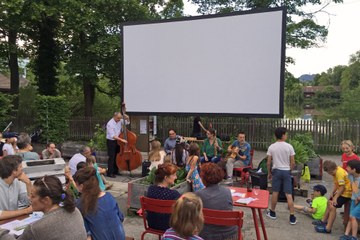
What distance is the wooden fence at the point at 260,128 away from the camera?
1237 centimetres

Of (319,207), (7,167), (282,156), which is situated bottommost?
(319,207)

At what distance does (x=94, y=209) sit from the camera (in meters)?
2.82

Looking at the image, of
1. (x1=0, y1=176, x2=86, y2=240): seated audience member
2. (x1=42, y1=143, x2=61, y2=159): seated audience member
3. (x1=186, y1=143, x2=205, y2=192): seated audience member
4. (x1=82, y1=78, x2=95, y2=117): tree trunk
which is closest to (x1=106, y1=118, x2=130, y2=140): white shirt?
(x1=42, y1=143, x2=61, y2=159): seated audience member

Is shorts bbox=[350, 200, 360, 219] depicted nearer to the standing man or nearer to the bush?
the standing man

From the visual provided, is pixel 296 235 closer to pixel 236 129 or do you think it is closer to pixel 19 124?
pixel 236 129

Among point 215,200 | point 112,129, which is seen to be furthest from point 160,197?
point 112,129

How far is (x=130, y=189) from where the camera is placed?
18.1ft

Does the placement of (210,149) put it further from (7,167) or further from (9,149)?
(7,167)

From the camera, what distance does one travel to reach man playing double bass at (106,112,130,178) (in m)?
8.07

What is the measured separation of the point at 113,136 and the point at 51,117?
5.16 metres

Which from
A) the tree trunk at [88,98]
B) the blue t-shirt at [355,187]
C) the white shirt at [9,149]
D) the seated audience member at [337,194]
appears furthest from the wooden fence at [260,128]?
the blue t-shirt at [355,187]

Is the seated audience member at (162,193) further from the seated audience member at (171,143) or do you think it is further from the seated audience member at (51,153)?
the seated audience member at (171,143)

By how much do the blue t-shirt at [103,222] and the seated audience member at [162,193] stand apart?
780 mm

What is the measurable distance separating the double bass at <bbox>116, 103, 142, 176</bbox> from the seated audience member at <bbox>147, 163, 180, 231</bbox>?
4144 mm
